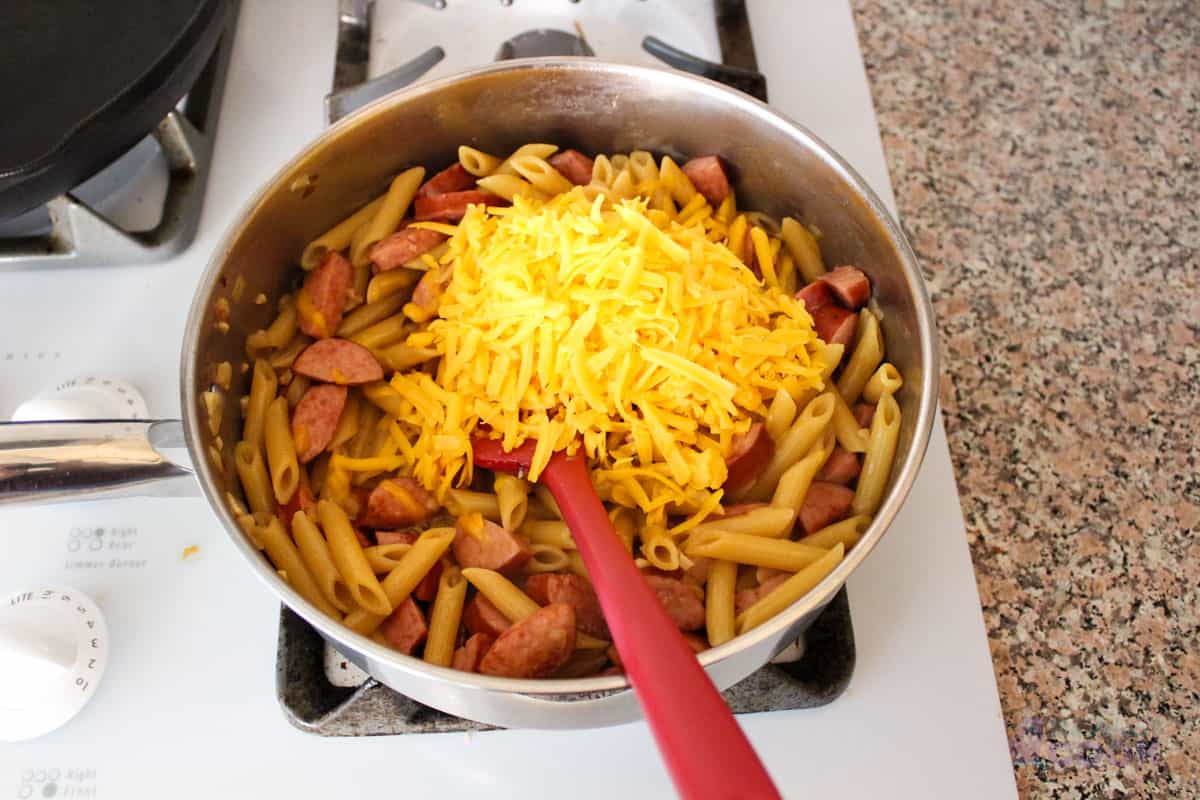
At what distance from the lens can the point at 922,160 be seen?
1.19 m

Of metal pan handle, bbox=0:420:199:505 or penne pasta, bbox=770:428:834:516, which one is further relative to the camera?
penne pasta, bbox=770:428:834:516

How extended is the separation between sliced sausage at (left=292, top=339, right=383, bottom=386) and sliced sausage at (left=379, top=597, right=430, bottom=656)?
220mm

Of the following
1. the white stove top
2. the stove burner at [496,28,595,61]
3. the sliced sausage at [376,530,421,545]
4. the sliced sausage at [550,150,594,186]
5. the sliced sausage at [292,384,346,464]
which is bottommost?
the white stove top

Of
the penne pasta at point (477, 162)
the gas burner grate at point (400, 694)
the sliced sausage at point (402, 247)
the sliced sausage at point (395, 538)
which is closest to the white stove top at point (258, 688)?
the gas burner grate at point (400, 694)

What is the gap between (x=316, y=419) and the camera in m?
0.92

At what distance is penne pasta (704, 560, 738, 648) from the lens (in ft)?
2.70

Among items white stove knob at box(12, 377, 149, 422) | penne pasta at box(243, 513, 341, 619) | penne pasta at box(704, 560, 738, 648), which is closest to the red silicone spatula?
penne pasta at box(704, 560, 738, 648)

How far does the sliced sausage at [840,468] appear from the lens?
2.97ft

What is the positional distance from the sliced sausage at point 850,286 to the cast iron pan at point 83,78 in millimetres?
656

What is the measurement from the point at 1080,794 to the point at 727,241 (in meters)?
0.60

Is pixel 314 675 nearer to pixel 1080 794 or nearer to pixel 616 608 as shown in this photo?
pixel 616 608

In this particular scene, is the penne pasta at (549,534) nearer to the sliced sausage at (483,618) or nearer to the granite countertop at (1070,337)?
the sliced sausage at (483,618)

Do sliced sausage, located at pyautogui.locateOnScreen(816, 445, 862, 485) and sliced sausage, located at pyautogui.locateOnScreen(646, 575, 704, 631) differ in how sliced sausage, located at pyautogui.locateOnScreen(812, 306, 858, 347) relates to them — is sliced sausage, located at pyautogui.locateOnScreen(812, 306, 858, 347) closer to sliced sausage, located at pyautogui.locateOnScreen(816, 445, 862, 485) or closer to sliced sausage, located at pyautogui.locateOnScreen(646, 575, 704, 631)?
sliced sausage, located at pyautogui.locateOnScreen(816, 445, 862, 485)

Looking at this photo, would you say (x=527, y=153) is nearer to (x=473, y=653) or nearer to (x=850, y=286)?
(x=850, y=286)
